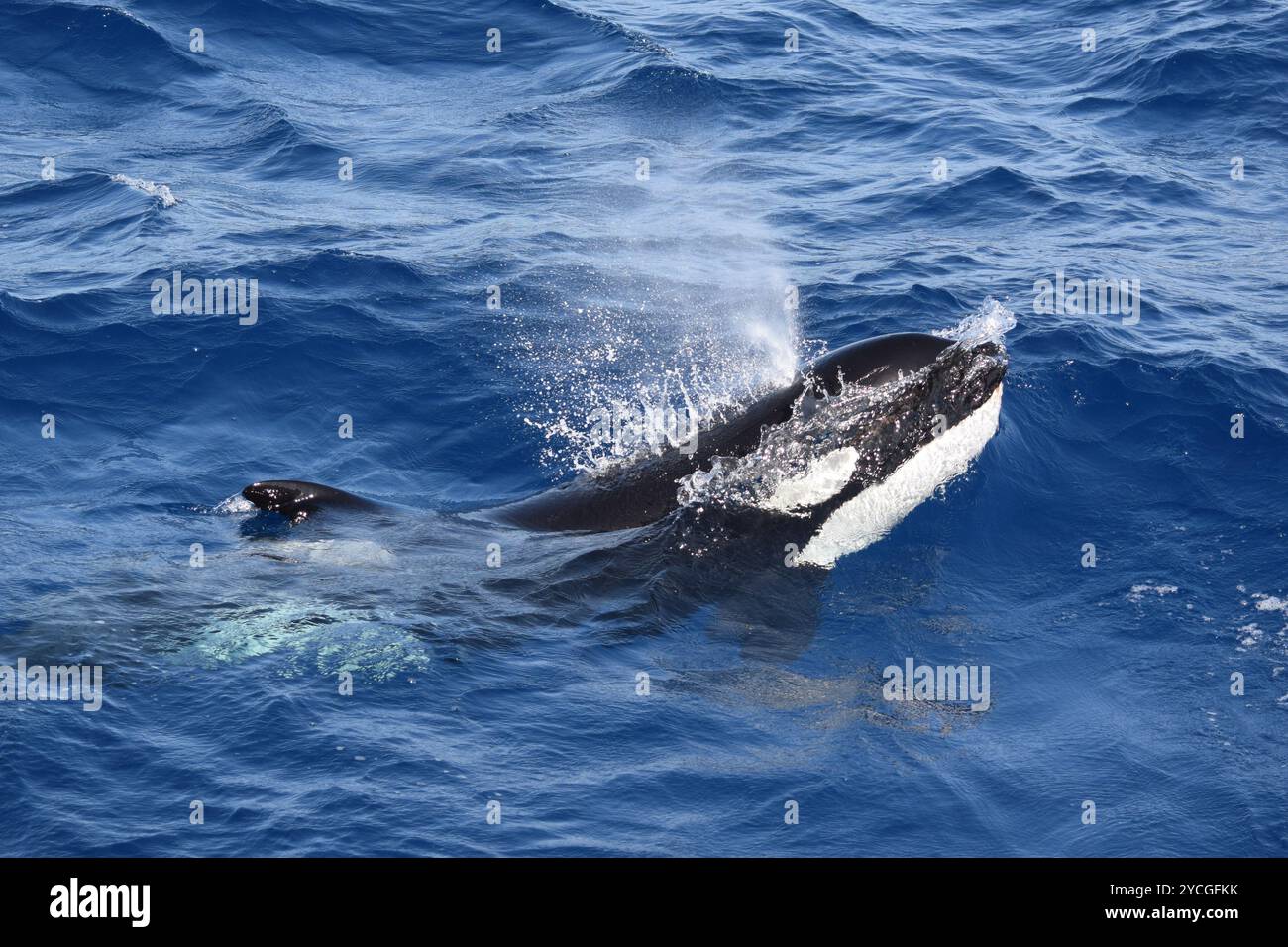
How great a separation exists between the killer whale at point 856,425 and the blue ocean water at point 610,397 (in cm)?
51

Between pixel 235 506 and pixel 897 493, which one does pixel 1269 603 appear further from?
pixel 235 506

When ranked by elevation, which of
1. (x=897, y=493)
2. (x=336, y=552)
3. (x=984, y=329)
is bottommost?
(x=336, y=552)

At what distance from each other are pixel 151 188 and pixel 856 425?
58.4 feet

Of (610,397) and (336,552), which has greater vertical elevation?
(610,397)

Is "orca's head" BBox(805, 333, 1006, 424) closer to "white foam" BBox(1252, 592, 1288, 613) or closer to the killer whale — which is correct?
the killer whale

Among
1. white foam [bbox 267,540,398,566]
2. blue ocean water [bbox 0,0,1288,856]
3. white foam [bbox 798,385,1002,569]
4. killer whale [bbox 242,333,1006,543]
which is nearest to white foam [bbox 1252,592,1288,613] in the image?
blue ocean water [bbox 0,0,1288,856]

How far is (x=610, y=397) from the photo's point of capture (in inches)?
814

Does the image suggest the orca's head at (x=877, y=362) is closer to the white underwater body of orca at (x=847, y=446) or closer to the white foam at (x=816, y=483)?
the white underwater body of orca at (x=847, y=446)

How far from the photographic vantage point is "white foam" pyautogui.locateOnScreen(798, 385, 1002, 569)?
52.9 ft

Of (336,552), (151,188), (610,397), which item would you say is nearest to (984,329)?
(610,397)

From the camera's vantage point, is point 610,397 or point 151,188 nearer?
point 610,397

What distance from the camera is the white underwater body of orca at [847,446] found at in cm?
1587

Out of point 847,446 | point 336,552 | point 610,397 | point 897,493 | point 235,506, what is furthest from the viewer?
point 610,397

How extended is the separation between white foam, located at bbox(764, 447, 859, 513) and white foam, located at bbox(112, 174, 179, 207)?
1635cm
